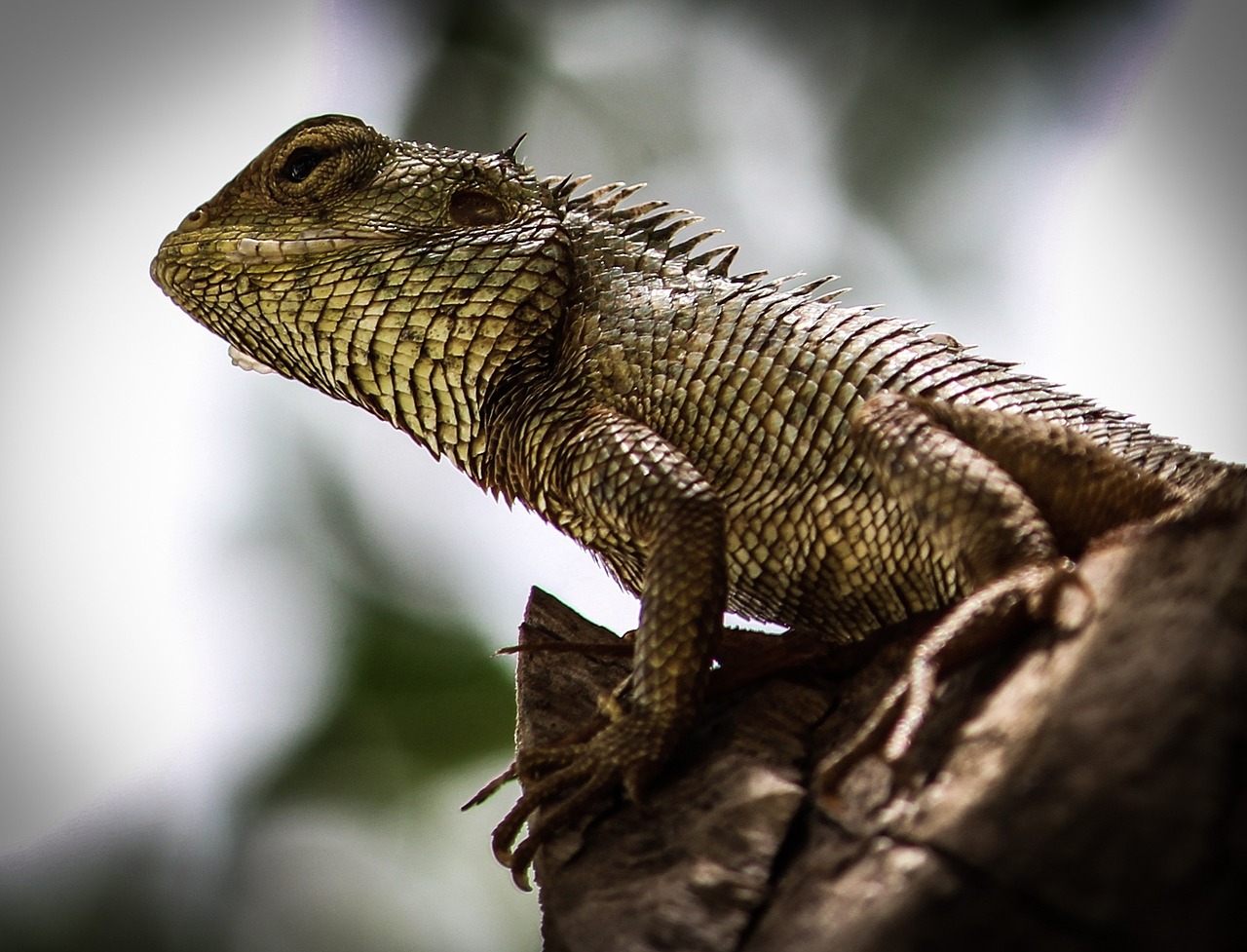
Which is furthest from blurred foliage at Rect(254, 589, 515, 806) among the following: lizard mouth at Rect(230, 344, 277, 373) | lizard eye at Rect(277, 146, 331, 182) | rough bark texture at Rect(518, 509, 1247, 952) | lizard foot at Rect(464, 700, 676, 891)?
rough bark texture at Rect(518, 509, 1247, 952)

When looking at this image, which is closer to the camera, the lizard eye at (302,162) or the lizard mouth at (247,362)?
the lizard eye at (302,162)

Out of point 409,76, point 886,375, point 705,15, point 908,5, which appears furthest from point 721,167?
point 886,375

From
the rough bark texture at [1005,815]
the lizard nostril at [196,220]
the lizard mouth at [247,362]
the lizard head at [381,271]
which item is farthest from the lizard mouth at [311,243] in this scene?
the rough bark texture at [1005,815]

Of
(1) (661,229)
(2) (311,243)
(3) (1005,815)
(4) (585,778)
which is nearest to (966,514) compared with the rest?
(3) (1005,815)

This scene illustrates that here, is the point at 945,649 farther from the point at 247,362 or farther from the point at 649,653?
the point at 247,362

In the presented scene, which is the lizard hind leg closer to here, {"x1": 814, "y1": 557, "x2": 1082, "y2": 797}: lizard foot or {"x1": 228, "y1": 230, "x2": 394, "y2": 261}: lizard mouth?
{"x1": 814, "y1": 557, "x2": 1082, "y2": 797}: lizard foot

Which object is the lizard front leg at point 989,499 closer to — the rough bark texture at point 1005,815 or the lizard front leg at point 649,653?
the rough bark texture at point 1005,815

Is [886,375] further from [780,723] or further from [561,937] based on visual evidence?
[561,937]
